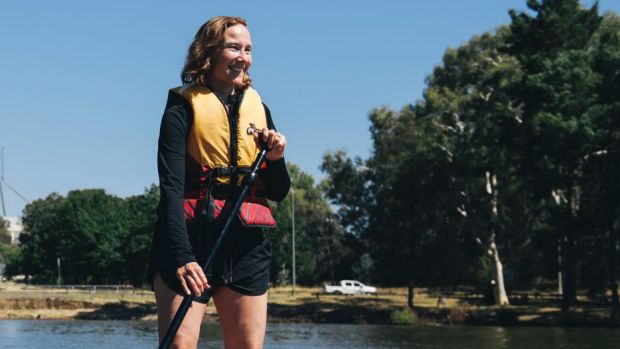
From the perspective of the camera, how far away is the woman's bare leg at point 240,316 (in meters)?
4.39

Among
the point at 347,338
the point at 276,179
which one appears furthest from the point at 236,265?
the point at 347,338

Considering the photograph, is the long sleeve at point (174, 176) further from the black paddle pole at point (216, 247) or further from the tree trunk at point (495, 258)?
the tree trunk at point (495, 258)

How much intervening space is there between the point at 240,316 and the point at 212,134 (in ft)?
2.59

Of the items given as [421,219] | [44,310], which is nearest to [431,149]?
[421,219]

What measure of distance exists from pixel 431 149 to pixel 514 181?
5120 mm

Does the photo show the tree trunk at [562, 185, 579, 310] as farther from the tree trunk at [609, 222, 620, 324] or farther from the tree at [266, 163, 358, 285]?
the tree at [266, 163, 358, 285]

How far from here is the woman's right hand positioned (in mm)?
4059

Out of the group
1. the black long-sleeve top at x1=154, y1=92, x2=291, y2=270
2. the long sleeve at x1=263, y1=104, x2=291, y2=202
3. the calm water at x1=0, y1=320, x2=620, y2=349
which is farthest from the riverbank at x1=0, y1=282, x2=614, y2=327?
the black long-sleeve top at x1=154, y1=92, x2=291, y2=270

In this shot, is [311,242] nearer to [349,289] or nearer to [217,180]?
[349,289]

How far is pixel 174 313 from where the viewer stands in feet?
14.1

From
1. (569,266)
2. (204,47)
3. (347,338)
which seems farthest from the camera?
(569,266)

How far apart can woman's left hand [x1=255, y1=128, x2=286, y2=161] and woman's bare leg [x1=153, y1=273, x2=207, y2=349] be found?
0.73 meters

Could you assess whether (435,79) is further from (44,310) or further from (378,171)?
(44,310)

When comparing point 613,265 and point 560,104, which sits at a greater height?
point 560,104
